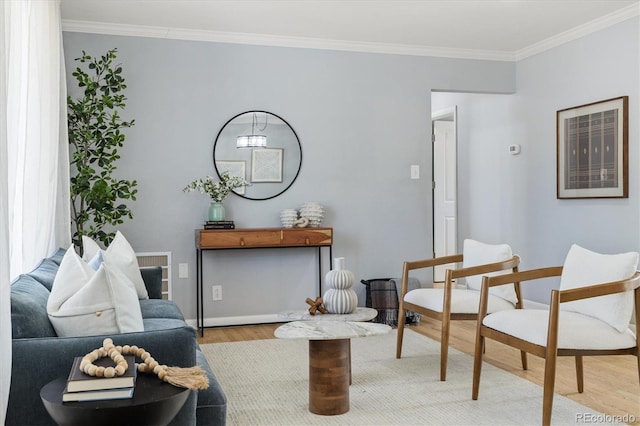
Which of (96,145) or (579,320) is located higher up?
(96,145)

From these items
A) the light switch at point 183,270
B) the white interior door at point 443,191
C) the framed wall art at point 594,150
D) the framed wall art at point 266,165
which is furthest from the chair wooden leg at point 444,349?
the white interior door at point 443,191

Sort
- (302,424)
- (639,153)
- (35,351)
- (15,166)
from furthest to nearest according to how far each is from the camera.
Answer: (639,153), (302,424), (15,166), (35,351)

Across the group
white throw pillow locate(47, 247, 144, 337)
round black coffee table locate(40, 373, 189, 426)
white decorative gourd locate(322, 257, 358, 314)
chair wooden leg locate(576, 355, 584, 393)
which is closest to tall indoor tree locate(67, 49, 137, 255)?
white decorative gourd locate(322, 257, 358, 314)

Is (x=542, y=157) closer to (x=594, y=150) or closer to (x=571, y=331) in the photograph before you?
(x=594, y=150)

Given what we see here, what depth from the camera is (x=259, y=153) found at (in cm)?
505

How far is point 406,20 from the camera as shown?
15.1 ft

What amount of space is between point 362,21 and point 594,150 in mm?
2003

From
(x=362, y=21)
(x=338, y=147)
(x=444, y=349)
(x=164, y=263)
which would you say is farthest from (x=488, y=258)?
(x=164, y=263)

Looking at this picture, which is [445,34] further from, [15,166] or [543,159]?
[15,166]

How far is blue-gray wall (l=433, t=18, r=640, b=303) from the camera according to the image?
4461mm

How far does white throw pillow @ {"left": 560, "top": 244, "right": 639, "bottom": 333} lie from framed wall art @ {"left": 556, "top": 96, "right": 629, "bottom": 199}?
1.65 metres

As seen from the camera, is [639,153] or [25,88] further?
[639,153]

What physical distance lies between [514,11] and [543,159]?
4.65 ft

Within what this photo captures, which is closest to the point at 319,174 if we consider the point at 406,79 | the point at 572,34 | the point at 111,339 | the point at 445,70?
the point at 406,79
